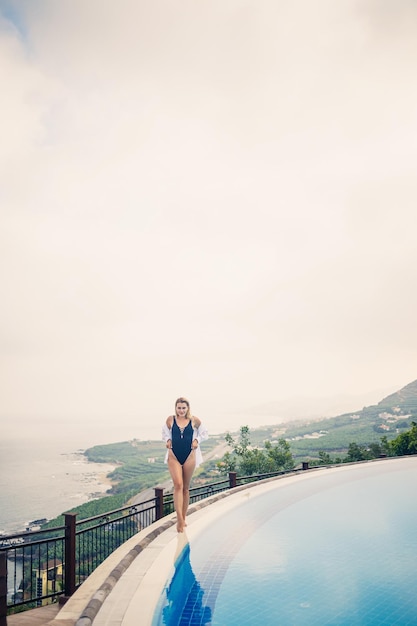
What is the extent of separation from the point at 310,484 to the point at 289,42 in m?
24.2

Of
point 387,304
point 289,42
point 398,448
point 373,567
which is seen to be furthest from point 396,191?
point 387,304

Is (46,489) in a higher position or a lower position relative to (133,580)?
lower

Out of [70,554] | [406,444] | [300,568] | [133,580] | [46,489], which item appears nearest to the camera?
[133,580]

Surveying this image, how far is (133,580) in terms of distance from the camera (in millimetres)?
5492

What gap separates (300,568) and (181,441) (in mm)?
2459

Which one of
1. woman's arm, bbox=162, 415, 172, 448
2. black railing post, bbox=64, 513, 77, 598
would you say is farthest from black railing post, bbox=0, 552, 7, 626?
woman's arm, bbox=162, 415, 172, 448

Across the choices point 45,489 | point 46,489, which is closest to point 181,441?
point 46,489

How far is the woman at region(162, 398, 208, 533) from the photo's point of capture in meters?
7.35

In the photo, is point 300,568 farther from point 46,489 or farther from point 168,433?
point 46,489

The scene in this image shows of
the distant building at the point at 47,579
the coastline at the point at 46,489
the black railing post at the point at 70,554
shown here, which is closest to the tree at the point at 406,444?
the distant building at the point at 47,579

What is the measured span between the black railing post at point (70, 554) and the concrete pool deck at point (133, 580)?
0.54m

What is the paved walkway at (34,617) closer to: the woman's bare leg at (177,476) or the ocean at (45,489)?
the woman's bare leg at (177,476)

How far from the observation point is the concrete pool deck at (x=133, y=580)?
14.4ft

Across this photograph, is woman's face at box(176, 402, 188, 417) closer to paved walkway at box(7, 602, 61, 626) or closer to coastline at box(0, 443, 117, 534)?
paved walkway at box(7, 602, 61, 626)
